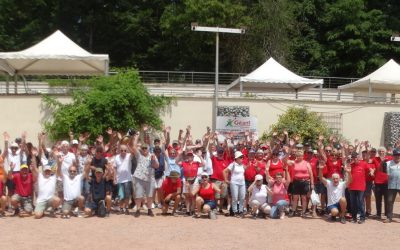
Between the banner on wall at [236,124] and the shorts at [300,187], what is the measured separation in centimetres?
715

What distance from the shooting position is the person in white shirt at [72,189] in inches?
497

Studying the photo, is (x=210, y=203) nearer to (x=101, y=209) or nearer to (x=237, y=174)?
(x=237, y=174)

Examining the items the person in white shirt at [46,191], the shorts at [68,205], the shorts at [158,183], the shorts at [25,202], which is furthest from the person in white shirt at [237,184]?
the shorts at [25,202]

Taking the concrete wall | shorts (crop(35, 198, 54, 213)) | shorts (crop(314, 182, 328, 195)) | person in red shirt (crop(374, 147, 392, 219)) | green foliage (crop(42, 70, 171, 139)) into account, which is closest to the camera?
shorts (crop(35, 198, 54, 213))

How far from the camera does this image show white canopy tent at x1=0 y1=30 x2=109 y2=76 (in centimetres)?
1956

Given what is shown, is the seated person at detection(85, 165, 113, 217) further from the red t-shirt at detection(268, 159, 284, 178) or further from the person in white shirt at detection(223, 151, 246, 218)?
the red t-shirt at detection(268, 159, 284, 178)

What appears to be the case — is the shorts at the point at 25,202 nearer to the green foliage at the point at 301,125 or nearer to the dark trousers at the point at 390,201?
the dark trousers at the point at 390,201

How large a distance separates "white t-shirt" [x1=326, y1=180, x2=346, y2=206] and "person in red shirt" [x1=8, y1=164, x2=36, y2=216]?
668 centimetres

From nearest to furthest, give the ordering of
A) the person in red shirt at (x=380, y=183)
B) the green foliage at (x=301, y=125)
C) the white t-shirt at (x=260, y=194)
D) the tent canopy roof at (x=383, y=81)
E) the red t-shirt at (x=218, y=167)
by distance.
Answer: the white t-shirt at (x=260, y=194)
the person in red shirt at (x=380, y=183)
the red t-shirt at (x=218, y=167)
the green foliage at (x=301, y=125)
the tent canopy roof at (x=383, y=81)

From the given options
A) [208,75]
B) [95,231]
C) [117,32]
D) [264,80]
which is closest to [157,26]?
[117,32]

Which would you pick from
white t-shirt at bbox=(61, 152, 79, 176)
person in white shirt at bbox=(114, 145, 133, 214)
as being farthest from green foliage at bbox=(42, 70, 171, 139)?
person in white shirt at bbox=(114, 145, 133, 214)

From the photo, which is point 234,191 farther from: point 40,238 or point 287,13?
point 287,13

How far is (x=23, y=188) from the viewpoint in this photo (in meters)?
12.6

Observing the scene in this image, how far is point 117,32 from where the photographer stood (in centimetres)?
4047
